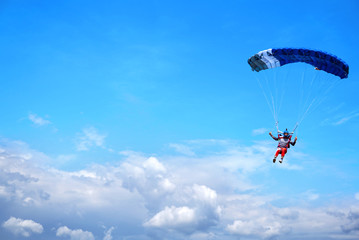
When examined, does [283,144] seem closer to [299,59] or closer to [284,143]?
[284,143]

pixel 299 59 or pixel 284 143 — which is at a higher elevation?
pixel 299 59

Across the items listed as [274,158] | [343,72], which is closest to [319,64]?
[343,72]

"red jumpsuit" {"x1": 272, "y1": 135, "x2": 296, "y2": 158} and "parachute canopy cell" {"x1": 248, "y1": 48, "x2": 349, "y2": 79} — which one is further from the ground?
"parachute canopy cell" {"x1": 248, "y1": 48, "x2": 349, "y2": 79}

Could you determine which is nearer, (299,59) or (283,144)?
(283,144)

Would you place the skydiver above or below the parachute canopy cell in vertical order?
below

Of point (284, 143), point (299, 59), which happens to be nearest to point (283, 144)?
point (284, 143)

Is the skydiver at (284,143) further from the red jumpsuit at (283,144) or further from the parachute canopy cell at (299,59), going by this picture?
the parachute canopy cell at (299,59)

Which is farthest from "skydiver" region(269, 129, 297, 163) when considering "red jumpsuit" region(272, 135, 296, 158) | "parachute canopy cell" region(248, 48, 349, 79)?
"parachute canopy cell" region(248, 48, 349, 79)

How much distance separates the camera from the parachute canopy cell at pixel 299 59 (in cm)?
3684

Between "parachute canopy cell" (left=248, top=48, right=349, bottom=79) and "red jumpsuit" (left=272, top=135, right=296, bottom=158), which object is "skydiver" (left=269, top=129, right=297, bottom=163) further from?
"parachute canopy cell" (left=248, top=48, right=349, bottom=79)

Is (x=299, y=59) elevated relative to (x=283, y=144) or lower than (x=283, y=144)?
elevated

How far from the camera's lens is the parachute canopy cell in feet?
121

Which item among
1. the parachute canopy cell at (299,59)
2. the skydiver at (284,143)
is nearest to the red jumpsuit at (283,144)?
the skydiver at (284,143)

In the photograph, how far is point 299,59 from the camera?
38.9m
